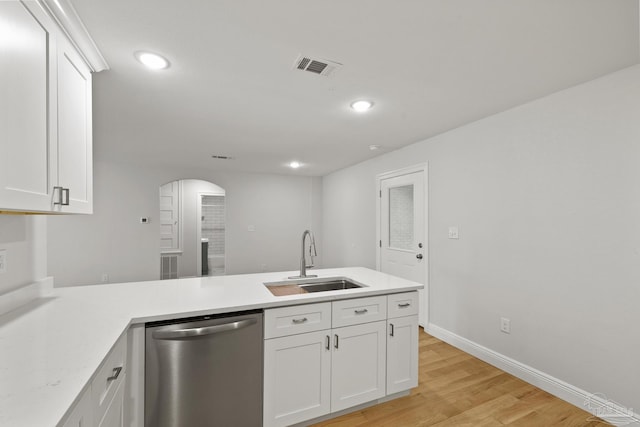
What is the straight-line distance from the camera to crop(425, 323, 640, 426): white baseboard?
1.86 m

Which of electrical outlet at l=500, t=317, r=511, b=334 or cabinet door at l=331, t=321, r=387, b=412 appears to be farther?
electrical outlet at l=500, t=317, r=511, b=334

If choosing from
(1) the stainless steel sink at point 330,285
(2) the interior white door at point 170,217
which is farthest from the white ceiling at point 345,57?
(2) the interior white door at point 170,217

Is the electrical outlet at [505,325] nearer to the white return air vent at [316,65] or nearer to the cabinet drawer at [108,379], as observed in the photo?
the white return air vent at [316,65]

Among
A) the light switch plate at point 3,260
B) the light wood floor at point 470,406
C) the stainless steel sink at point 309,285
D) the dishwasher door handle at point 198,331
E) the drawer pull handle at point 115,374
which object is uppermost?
the light switch plate at point 3,260

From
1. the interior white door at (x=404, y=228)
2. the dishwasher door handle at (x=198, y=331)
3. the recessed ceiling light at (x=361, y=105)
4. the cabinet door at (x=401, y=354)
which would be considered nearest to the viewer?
the dishwasher door handle at (x=198, y=331)

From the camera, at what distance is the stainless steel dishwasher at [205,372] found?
1447 mm

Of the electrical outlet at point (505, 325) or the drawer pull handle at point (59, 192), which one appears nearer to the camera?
the drawer pull handle at point (59, 192)

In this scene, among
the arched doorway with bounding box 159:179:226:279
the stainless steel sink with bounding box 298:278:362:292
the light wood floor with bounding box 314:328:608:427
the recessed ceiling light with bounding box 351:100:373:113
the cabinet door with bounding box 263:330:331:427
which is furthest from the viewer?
the arched doorway with bounding box 159:179:226:279

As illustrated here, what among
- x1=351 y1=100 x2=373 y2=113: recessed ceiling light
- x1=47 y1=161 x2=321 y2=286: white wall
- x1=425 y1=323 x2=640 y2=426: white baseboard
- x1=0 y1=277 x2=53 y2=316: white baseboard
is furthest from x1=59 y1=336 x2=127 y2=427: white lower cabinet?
x1=47 y1=161 x2=321 y2=286: white wall

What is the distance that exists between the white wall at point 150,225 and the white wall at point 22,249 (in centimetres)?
378

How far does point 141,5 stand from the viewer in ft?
4.41

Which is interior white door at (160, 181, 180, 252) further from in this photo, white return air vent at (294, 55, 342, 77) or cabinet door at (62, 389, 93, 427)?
cabinet door at (62, 389, 93, 427)

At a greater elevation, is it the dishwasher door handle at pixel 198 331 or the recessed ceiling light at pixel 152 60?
the recessed ceiling light at pixel 152 60

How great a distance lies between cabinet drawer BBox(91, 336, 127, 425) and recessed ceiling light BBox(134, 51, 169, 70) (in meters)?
1.60
